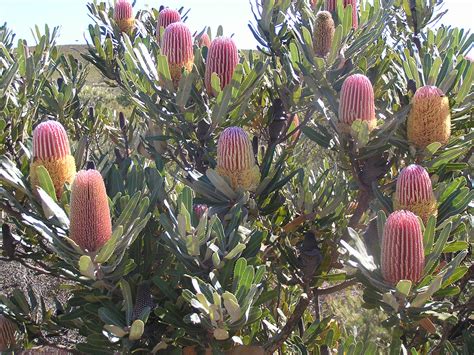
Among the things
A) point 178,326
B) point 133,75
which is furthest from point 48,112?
point 178,326

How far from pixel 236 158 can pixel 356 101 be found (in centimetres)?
38

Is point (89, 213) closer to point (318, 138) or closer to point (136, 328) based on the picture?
point (136, 328)

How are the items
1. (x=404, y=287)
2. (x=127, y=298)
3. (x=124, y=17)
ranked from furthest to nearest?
(x=124, y=17)
(x=127, y=298)
(x=404, y=287)

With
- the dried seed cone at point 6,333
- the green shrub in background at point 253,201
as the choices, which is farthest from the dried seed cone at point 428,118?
the dried seed cone at point 6,333

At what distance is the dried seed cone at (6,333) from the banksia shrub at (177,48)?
41.1 inches

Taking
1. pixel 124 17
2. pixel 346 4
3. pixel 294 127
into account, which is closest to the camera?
pixel 346 4

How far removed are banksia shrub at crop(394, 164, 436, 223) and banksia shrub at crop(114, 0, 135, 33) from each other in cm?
200

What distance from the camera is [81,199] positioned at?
1444mm

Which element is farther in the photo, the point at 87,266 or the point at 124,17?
the point at 124,17

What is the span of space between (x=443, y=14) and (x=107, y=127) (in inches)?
72.2

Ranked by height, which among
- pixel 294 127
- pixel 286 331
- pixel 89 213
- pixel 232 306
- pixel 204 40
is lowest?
pixel 286 331

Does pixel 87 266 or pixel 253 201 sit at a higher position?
pixel 253 201

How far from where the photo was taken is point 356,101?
1.67 m

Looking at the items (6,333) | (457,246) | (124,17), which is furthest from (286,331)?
(124,17)
